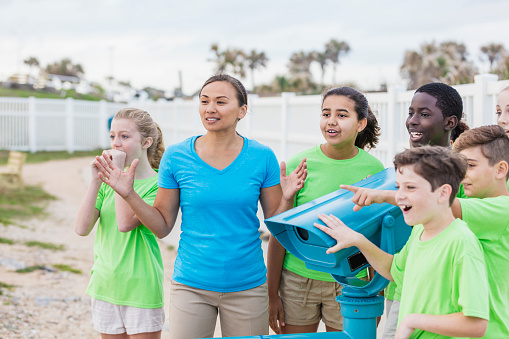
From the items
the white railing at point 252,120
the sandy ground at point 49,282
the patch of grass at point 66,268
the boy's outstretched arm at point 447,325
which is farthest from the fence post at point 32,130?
the boy's outstretched arm at point 447,325

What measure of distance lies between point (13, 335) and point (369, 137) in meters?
3.46

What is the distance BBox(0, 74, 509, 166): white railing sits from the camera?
413 cm

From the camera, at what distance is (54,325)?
5.04m

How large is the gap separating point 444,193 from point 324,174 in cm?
91

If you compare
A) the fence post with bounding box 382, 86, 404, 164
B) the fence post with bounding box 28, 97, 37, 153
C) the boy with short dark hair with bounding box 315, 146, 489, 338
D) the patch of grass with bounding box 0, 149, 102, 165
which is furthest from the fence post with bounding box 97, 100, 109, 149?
the boy with short dark hair with bounding box 315, 146, 489, 338

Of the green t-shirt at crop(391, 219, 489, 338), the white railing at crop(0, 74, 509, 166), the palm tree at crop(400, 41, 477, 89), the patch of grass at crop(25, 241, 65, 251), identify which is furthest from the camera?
the palm tree at crop(400, 41, 477, 89)

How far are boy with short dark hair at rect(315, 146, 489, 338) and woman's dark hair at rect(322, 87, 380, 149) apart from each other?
33.7 inches

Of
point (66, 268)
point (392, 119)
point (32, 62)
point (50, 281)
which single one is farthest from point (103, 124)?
point (32, 62)

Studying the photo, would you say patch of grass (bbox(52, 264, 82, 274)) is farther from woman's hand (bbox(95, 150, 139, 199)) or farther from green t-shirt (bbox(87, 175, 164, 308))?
woman's hand (bbox(95, 150, 139, 199))

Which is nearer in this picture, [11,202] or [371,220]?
[371,220]

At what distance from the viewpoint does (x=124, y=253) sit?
260 cm

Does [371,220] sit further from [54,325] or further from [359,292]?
[54,325]

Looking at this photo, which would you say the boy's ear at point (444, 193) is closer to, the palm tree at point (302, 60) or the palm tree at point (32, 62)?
the palm tree at point (302, 60)

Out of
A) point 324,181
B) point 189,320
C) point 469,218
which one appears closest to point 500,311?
point 469,218
